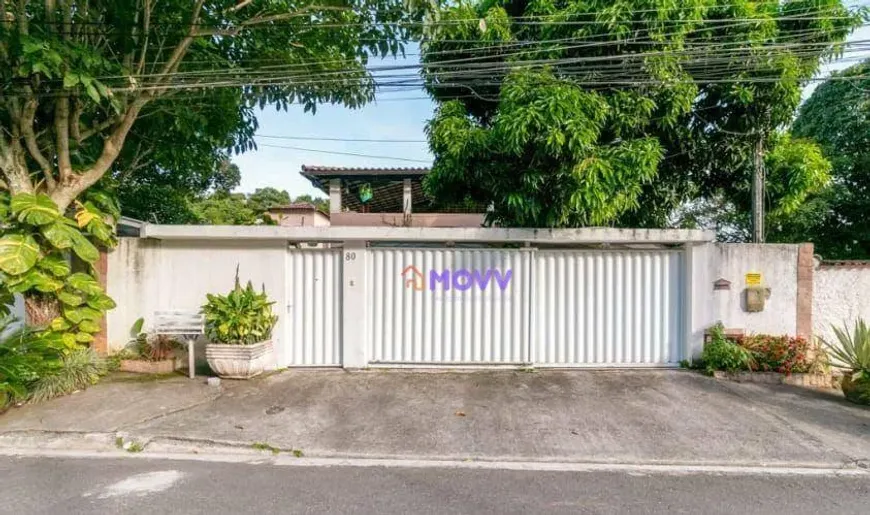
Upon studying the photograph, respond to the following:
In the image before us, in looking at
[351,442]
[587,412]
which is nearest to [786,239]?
[587,412]

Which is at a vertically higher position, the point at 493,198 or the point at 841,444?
the point at 493,198

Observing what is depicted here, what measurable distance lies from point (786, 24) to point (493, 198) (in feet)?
18.0

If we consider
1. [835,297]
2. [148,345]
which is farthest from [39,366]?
[835,297]

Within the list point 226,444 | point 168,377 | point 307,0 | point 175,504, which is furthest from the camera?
point 307,0

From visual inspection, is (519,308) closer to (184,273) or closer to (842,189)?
(184,273)

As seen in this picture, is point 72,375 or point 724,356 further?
point 724,356

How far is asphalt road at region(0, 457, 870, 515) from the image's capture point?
319 cm

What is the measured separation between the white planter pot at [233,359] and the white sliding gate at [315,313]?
763 millimetres

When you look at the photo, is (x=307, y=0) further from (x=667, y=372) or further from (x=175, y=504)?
(x=667, y=372)

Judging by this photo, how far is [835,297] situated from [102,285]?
11.1m

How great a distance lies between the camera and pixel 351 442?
432 centimetres

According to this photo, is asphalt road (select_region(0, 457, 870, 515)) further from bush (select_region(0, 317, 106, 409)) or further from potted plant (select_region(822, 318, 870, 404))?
potted plant (select_region(822, 318, 870, 404))

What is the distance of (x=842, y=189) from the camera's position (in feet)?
41.3

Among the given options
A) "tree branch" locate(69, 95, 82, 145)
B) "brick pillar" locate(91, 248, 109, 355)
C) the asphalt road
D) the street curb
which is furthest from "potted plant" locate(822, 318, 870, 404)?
"tree branch" locate(69, 95, 82, 145)
